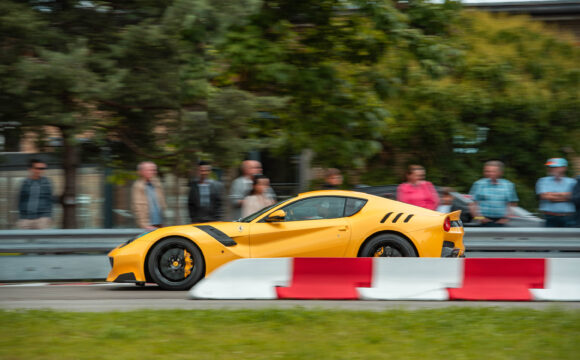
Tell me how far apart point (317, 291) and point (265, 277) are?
1.87 feet

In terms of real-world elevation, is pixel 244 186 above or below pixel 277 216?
above

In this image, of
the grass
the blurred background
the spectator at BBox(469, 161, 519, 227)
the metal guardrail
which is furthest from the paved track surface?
the spectator at BBox(469, 161, 519, 227)

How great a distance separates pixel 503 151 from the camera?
18797mm

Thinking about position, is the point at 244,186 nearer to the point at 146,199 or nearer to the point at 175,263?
the point at 146,199

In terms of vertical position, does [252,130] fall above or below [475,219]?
above

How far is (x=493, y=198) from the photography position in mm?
11352

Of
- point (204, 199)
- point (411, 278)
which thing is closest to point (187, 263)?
point (204, 199)

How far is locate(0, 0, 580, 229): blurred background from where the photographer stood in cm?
1194

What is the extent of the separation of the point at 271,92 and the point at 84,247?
5464mm

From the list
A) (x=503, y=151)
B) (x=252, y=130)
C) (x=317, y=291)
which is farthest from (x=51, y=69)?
(x=503, y=151)

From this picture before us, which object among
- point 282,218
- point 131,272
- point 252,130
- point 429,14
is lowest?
point 131,272

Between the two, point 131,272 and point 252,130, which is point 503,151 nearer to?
point 252,130

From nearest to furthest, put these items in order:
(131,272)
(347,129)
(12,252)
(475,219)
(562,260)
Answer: (562,260)
(131,272)
(12,252)
(475,219)
(347,129)

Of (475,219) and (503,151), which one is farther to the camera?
(503,151)
